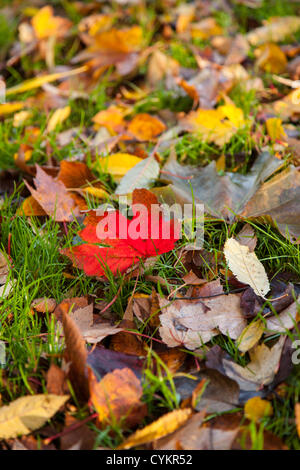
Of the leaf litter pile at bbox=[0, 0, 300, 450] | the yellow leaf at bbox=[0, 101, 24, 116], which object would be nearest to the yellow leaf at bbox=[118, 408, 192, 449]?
the leaf litter pile at bbox=[0, 0, 300, 450]

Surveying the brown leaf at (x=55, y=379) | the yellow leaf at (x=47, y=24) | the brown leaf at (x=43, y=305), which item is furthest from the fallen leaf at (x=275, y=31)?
the brown leaf at (x=55, y=379)

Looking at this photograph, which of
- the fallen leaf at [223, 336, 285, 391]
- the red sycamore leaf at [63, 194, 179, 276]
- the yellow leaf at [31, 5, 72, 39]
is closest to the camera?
the fallen leaf at [223, 336, 285, 391]

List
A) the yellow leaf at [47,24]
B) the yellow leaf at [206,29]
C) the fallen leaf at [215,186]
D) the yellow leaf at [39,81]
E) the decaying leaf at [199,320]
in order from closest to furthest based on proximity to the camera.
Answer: the decaying leaf at [199,320] < the fallen leaf at [215,186] < the yellow leaf at [39,81] < the yellow leaf at [206,29] < the yellow leaf at [47,24]

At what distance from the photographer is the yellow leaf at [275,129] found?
190 centimetres

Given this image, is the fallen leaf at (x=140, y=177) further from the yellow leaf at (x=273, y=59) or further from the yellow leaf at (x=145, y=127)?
the yellow leaf at (x=273, y=59)

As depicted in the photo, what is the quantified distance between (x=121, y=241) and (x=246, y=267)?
379mm

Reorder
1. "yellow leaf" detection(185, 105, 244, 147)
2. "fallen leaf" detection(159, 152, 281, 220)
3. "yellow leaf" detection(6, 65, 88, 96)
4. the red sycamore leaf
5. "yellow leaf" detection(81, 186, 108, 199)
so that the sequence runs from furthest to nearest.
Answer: "yellow leaf" detection(6, 65, 88, 96) → "yellow leaf" detection(185, 105, 244, 147) → "yellow leaf" detection(81, 186, 108, 199) → "fallen leaf" detection(159, 152, 281, 220) → the red sycamore leaf

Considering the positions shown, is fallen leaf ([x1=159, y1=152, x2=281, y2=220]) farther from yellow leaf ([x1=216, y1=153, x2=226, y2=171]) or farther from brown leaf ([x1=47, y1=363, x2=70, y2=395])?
brown leaf ([x1=47, y1=363, x2=70, y2=395])

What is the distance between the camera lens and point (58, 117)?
226cm

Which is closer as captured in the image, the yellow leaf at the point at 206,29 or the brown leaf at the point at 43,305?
the brown leaf at the point at 43,305

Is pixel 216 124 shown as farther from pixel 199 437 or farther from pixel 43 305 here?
pixel 199 437

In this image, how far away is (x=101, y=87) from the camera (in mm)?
2477

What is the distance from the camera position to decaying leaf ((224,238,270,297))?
132cm

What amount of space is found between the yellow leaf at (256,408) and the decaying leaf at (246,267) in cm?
31
